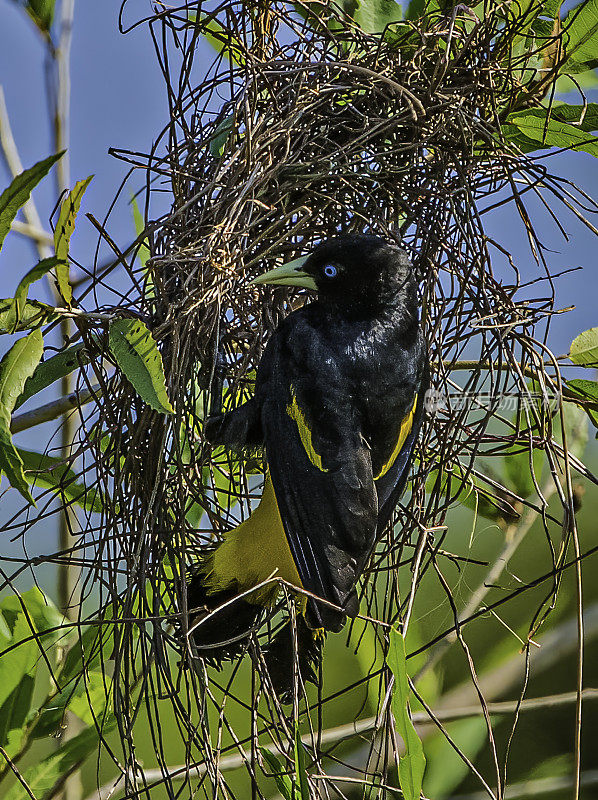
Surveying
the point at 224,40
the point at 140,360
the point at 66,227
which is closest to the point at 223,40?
the point at 224,40

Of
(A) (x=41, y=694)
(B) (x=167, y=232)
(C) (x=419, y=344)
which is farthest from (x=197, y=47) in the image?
(A) (x=41, y=694)

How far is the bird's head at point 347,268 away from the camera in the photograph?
111 centimetres

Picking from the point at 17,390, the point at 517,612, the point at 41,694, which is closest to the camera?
the point at 17,390

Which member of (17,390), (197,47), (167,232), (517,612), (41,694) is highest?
(197,47)

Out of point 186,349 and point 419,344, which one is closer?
point 186,349

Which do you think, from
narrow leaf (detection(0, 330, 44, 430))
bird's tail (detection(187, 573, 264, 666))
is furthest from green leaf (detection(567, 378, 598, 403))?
narrow leaf (detection(0, 330, 44, 430))

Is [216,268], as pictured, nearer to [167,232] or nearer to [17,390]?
[167,232]

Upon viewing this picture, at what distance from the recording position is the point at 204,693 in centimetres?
92

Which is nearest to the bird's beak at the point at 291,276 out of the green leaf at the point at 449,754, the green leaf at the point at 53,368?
the green leaf at the point at 53,368

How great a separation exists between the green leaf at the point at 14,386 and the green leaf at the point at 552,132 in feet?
2.44

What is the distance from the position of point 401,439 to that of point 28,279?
1.81ft

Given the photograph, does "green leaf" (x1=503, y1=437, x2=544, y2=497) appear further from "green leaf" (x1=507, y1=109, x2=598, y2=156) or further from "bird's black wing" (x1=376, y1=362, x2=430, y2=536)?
"green leaf" (x1=507, y1=109, x2=598, y2=156)

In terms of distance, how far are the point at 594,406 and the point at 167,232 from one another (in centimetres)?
67

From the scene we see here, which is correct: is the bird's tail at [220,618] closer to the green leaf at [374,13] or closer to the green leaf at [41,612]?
the green leaf at [41,612]
